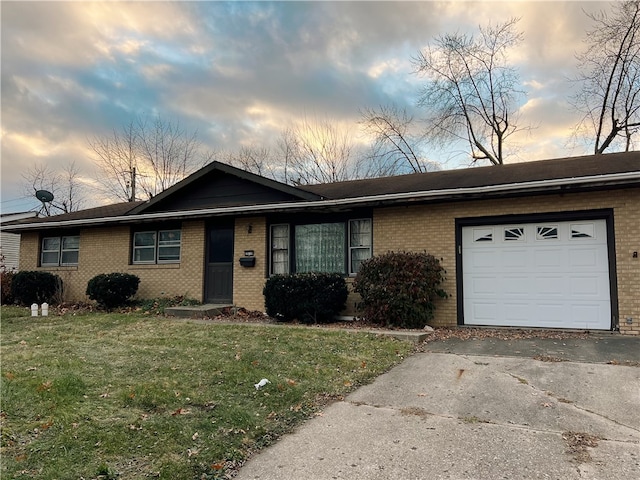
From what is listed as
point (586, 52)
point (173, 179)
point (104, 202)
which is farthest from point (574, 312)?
point (104, 202)

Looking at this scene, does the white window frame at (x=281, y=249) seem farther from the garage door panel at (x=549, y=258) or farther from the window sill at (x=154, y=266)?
the garage door panel at (x=549, y=258)

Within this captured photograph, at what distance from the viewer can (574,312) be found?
334 inches

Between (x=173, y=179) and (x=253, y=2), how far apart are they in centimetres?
1912

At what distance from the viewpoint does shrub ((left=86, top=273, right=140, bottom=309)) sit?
40.1ft

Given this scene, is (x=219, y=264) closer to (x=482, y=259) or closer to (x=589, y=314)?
(x=482, y=259)

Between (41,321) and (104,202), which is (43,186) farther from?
(41,321)

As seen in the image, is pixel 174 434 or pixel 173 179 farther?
pixel 173 179

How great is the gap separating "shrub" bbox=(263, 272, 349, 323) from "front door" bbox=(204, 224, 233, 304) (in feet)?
7.70

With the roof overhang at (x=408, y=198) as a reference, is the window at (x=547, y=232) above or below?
below

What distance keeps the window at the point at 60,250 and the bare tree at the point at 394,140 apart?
16.8m

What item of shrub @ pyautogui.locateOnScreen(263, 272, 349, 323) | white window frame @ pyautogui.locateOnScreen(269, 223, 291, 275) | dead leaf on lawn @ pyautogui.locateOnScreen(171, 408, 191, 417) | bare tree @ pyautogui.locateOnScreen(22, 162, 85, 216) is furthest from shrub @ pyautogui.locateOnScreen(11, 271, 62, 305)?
bare tree @ pyautogui.locateOnScreen(22, 162, 85, 216)

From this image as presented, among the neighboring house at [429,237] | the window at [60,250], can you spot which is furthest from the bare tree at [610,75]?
the window at [60,250]

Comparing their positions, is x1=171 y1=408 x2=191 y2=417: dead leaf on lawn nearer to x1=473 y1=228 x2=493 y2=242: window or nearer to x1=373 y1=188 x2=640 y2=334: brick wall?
x1=373 y1=188 x2=640 y2=334: brick wall

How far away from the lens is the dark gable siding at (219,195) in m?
12.4
